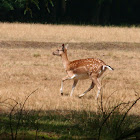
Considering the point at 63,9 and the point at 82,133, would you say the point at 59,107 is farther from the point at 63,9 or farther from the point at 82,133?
the point at 63,9

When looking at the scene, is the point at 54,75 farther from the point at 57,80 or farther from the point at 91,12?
the point at 91,12

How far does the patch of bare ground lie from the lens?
1152 cm

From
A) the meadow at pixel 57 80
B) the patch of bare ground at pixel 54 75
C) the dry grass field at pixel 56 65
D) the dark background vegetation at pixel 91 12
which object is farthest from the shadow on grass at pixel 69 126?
the dark background vegetation at pixel 91 12

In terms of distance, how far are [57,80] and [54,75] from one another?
1.05 metres

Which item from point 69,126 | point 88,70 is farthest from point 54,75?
point 69,126

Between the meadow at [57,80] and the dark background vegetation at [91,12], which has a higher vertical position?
the meadow at [57,80]

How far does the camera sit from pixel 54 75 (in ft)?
57.2

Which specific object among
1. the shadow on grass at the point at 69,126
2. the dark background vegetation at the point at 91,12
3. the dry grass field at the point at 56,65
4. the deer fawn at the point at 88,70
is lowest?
the dark background vegetation at the point at 91,12

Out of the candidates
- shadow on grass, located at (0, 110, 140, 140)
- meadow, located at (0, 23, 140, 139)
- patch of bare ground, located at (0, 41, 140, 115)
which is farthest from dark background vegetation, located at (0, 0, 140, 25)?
shadow on grass, located at (0, 110, 140, 140)

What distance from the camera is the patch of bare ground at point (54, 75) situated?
11.5m

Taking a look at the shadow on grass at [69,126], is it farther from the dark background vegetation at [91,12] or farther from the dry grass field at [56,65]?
the dark background vegetation at [91,12]

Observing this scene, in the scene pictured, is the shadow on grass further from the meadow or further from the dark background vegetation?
the dark background vegetation

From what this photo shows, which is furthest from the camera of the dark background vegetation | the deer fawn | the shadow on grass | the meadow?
the dark background vegetation

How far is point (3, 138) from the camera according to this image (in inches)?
220
